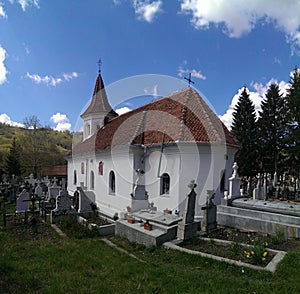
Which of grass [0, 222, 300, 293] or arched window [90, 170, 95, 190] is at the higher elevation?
arched window [90, 170, 95, 190]

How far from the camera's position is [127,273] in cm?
547

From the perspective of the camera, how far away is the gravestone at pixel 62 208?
11970 mm

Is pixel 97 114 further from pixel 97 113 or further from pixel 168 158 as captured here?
pixel 168 158

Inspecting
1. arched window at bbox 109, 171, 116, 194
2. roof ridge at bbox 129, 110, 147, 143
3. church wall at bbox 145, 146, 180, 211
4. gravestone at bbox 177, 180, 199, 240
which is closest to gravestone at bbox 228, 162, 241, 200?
church wall at bbox 145, 146, 180, 211

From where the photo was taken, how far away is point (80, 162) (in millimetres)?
22281

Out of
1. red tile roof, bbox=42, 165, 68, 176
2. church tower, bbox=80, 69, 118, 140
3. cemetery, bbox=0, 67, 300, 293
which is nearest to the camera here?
cemetery, bbox=0, 67, 300, 293

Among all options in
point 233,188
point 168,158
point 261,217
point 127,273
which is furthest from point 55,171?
point 127,273

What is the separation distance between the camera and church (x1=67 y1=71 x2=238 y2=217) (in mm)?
12336

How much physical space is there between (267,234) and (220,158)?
4.68 m

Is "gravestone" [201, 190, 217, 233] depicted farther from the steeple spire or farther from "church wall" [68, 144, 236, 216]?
the steeple spire

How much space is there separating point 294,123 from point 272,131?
254 centimetres

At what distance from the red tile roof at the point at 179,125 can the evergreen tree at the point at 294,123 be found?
12793mm

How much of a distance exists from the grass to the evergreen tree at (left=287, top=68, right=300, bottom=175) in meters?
20.6

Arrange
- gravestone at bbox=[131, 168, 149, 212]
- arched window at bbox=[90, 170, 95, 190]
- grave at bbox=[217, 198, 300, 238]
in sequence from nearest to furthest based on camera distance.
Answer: grave at bbox=[217, 198, 300, 238]
gravestone at bbox=[131, 168, 149, 212]
arched window at bbox=[90, 170, 95, 190]
